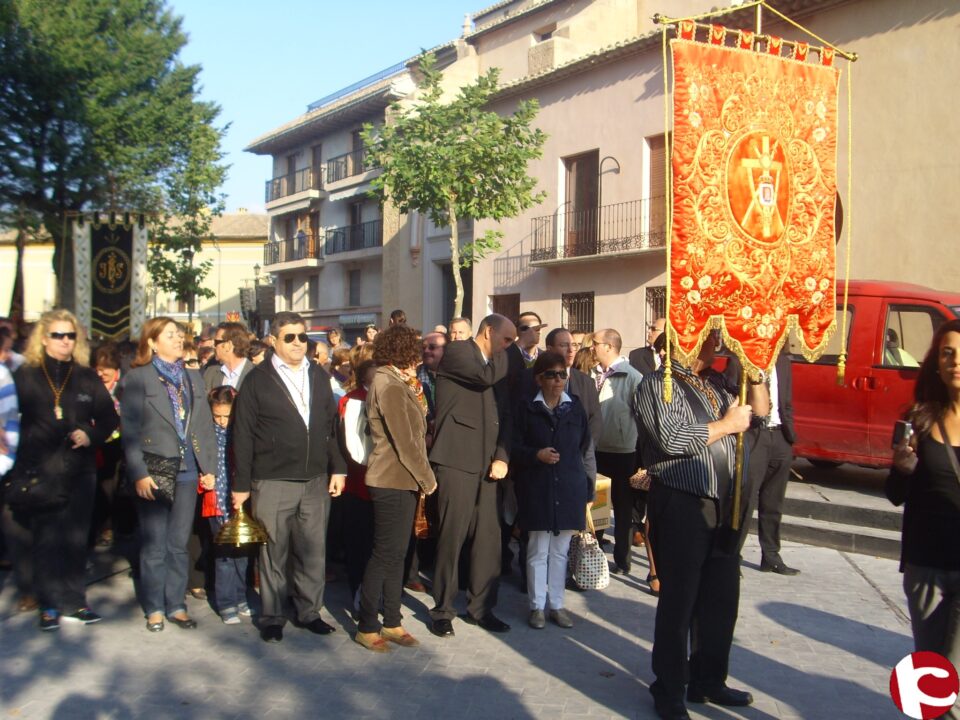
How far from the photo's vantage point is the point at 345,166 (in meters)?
35.0

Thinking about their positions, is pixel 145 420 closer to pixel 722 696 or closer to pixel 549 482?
pixel 549 482

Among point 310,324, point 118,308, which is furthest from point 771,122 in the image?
point 310,324

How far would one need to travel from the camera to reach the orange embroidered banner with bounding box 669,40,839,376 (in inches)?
184

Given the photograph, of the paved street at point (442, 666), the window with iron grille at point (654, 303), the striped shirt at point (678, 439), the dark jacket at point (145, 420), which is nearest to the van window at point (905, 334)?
the paved street at point (442, 666)

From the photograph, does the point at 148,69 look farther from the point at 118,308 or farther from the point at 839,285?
the point at 839,285

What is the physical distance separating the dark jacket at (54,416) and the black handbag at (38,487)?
2.1 inches

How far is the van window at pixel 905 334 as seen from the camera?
31.4 ft

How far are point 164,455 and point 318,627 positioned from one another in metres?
1.48

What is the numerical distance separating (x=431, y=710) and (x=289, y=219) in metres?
37.4

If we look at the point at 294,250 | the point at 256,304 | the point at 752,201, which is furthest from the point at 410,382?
the point at 256,304

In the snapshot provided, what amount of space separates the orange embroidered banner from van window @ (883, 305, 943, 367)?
498cm

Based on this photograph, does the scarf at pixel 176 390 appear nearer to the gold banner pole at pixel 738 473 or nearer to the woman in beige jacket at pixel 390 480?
the woman in beige jacket at pixel 390 480

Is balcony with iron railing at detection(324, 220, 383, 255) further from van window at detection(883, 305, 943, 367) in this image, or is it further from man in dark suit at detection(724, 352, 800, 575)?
man in dark suit at detection(724, 352, 800, 575)

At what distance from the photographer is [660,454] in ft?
15.0
